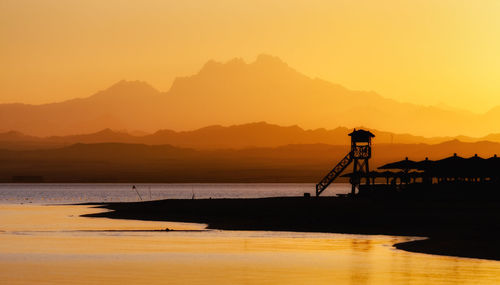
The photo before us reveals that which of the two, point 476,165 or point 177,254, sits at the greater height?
point 476,165

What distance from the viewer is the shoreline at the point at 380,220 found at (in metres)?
42.4

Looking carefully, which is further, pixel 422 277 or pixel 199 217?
pixel 199 217

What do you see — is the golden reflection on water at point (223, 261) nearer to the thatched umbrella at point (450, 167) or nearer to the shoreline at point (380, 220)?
the shoreline at point (380, 220)

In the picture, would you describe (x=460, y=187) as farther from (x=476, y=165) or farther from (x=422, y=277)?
(x=422, y=277)

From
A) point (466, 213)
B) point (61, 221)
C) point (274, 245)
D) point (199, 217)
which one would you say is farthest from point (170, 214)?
point (274, 245)

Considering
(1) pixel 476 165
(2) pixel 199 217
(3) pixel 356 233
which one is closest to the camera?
(3) pixel 356 233

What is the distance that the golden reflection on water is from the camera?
30.7 m

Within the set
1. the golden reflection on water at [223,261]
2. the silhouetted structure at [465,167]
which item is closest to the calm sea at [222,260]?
the golden reflection on water at [223,261]

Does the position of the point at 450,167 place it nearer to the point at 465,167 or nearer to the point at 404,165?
the point at 465,167

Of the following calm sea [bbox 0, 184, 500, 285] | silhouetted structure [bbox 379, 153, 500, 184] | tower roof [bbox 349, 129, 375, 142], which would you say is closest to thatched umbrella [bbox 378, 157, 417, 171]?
silhouetted structure [bbox 379, 153, 500, 184]

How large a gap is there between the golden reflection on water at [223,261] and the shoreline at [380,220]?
2.39 m

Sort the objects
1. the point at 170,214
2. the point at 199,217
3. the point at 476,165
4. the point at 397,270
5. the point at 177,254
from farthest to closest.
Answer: the point at 476,165 < the point at 170,214 < the point at 199,217 < the point at 177,254 < the point at 397,270

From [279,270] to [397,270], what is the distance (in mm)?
4305

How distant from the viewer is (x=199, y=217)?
70.9 meters
